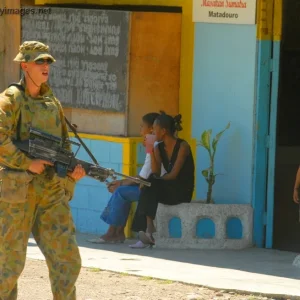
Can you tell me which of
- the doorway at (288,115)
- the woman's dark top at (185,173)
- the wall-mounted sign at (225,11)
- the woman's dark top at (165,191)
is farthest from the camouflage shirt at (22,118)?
the doorway at (288,115)

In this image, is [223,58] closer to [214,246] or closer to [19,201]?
[214,246]

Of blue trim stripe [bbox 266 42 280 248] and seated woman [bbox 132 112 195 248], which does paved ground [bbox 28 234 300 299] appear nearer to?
seated woman [bbox 132 112 195 248]

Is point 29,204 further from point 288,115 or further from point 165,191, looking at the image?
point 288,115

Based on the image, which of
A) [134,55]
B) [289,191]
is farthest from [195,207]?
[289,191]

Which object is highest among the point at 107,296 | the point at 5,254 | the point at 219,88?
the point at 219,88

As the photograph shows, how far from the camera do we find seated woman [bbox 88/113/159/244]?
10328 mm

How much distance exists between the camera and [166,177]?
398 inches

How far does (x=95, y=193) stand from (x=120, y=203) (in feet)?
2.18

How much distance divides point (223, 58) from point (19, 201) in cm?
425

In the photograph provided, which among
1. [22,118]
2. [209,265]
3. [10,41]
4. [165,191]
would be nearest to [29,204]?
[22,118]

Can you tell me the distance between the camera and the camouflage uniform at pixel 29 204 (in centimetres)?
653

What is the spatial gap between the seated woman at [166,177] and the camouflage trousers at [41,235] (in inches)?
130

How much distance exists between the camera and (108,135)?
10852mm

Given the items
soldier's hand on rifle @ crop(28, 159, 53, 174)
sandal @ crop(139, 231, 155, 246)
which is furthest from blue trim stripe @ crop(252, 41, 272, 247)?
soldier's hand on rifle @ crop(28, 159, 53, 174)
